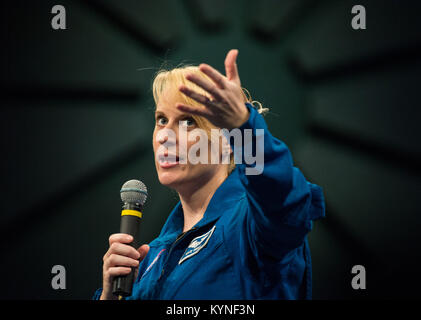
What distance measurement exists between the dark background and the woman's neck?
51 cm

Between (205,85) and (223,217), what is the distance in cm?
28

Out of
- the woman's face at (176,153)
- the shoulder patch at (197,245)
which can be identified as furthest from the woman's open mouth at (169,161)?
the shoulder patch at (197,245)

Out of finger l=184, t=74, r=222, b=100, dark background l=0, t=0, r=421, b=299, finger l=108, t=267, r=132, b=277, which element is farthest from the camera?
dark background l=0, t=0, r=421, b=299

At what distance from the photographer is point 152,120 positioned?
1.25 metres

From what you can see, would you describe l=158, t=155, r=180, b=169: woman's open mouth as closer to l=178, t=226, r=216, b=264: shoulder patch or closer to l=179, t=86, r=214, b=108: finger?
l=178, t=226, r=216, b=264: shoulder patch

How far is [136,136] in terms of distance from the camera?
4.07ft

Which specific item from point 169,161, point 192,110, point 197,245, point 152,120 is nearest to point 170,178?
point 169,161

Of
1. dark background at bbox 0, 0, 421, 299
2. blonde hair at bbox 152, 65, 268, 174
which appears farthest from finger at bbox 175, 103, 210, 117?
A: dark background at bbox 0, 0, 421, 299

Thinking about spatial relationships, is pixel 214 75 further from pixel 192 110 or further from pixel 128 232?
pixel 128 232

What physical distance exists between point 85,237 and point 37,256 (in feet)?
0.54

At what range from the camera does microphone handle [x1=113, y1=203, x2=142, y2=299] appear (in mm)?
562

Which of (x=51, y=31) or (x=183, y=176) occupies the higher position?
(x=51, y=31)
